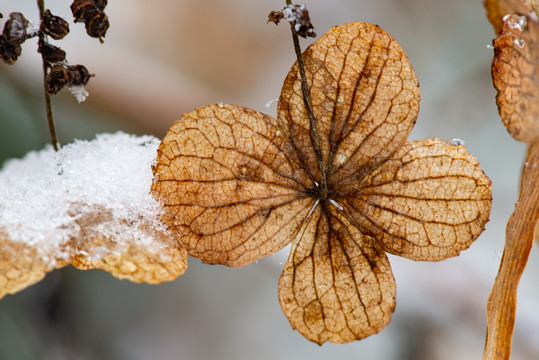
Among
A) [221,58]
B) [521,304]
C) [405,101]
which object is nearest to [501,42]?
[405,101]

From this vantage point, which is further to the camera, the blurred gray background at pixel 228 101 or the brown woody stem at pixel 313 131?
the blurred gray background at pixel 228 101

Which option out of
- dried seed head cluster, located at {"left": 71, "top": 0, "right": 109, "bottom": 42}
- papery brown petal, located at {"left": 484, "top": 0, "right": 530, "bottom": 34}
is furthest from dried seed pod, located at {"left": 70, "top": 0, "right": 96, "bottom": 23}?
papery brown petal, located at {"left": 484, "top": 0, "right": 530, "bottom": 34}

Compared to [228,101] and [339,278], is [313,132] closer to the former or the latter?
[339,278]

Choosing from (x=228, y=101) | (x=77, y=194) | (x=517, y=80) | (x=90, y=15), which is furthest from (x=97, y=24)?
(x=228, y=101)

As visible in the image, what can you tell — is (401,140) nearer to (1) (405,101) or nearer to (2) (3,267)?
(1) (405,101)

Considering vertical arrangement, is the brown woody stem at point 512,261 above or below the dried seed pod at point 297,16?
below

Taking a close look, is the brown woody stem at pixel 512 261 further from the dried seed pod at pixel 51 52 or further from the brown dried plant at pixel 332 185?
the dried seed pod at pixel 51 52

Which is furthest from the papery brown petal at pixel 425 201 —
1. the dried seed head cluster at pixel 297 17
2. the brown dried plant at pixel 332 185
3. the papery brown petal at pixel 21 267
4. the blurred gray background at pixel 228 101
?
the blurred gray background at pixel 228 101
